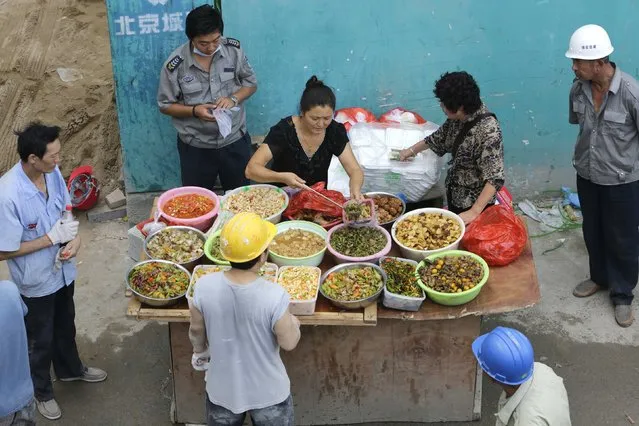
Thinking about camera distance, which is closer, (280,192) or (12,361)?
(12,361)

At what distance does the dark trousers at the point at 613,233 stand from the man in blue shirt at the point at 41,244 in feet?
11.9

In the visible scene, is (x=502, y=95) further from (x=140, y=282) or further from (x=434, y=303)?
(x=140, y=282)

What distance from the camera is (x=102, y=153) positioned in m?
7.44

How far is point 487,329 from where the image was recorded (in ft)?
18.2

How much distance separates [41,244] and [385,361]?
2.16m

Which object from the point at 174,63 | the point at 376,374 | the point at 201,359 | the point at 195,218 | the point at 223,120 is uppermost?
the point at 174,63

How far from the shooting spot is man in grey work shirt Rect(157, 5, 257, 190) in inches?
224

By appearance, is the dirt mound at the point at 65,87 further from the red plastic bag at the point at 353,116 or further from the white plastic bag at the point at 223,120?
the red plastic bag at the point at 353,116

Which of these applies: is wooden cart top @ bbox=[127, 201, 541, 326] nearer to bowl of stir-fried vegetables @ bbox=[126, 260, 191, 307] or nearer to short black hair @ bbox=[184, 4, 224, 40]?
bowl of stir-fried vegetables @ bbox=[126, 260, 191, 307]

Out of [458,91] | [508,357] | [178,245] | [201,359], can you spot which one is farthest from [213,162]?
[508,357]

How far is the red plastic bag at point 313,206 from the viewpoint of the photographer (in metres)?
4.86

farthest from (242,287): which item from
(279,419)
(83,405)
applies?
(83,405)

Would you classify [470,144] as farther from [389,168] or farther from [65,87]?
[65,87]

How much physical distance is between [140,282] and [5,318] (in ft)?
3.61
